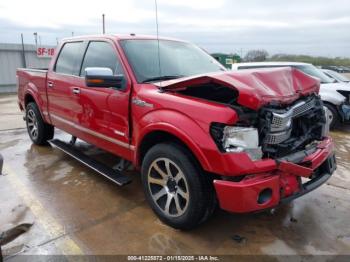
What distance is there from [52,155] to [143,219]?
2.86 m

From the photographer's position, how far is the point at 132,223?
3572 mm

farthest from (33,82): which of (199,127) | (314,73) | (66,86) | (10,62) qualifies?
(10,62)

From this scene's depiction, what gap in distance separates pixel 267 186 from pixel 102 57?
106 inches

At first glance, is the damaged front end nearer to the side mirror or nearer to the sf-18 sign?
the side mirror

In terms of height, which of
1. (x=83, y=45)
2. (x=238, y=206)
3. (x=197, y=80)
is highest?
(x=83, y=45)

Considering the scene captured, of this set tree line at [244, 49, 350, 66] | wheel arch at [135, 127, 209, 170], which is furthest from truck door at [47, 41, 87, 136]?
tree line at [244, 49, 350, 66]

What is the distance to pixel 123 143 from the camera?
3961mm

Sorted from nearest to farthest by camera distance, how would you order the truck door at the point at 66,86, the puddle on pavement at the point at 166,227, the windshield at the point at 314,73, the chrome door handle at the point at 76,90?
the puddle on pavement at the point at 166,227
the chrome door handle at the point at 76,90
the truck door at the point at 66,86
the windshield at the point at 314,73

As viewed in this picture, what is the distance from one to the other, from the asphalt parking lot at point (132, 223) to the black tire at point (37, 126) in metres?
1.37

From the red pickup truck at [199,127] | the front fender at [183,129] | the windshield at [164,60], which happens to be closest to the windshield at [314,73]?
the windshield at [164,60]

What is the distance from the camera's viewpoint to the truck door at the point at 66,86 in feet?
15.6

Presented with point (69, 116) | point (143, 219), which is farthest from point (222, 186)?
point (69, 116)

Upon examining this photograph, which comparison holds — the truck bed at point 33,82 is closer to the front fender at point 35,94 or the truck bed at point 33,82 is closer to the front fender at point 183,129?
the front fender at point 35,94

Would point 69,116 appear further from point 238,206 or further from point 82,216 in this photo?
point 238,206
